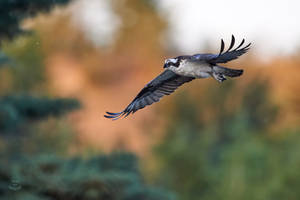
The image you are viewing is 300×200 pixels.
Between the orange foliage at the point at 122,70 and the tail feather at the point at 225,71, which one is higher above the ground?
the orange foliage at the point at 122,70

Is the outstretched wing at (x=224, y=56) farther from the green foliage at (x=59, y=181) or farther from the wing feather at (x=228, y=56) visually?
the green foliage at (x=59, y=181)

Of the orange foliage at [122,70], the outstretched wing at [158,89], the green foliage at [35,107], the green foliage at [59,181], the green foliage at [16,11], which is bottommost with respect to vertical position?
the outstretched wing at [158,89]

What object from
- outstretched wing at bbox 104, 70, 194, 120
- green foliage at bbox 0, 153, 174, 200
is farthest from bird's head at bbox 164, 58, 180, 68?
green foliage at bbox 0, 153, 174, 200

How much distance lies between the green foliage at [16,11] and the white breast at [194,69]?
435 cm

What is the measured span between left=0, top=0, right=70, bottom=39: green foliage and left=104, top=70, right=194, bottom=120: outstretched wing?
3455mm

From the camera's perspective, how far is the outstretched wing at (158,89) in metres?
6.67

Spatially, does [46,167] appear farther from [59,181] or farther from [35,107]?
[35,107]

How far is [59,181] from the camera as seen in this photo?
11.2m

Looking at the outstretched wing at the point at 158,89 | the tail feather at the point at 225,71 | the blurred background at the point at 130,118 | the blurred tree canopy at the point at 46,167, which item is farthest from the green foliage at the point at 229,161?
the tail feather at the point at 225,71

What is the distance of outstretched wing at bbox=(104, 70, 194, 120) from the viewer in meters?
6.67

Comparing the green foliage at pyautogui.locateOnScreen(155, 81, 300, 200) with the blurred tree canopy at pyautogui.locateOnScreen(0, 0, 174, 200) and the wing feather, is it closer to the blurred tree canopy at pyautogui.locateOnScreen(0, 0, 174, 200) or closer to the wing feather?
the blurred tree canopy at pyautogui.locateOnScreen(0, 0, 174, 200)

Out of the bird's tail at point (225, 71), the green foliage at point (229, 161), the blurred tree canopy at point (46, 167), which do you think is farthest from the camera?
the green foliage at point (229, 161)

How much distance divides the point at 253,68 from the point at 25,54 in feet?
53.1

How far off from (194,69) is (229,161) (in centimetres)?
1647
